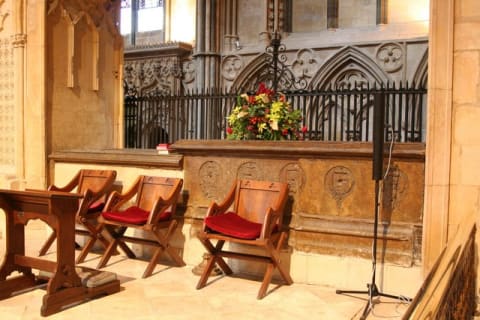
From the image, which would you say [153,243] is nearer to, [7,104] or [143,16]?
[7,104]

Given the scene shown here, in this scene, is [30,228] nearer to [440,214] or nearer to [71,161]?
[71,161]

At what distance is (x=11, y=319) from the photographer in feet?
10.2

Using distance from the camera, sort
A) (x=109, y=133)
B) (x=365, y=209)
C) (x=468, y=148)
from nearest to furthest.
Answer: (x=468, y=148), (x=365, y=209), (x=109, y=133)

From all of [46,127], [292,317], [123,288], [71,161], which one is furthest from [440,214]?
[46,127]

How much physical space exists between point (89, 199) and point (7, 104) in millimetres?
2167

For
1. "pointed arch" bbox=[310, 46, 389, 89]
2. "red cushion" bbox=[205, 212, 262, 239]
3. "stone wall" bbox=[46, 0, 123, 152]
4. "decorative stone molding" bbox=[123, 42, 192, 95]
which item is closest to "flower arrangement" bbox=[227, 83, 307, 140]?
"red cushion" bbox=[205, 212, 262, 239]

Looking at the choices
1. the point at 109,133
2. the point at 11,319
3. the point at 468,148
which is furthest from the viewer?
the point at 109,133

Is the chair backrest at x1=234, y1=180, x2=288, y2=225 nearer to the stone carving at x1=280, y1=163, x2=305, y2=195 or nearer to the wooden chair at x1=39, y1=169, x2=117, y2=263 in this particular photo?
the stone carving at x1=280, y1=163, x2=305, y2=195

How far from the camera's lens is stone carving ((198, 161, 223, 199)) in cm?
448

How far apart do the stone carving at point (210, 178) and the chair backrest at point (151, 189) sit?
9.5 inches

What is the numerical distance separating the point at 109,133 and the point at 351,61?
15.8 feet

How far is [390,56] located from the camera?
29.5 ft

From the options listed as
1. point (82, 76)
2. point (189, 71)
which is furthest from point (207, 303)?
point (189, 71)

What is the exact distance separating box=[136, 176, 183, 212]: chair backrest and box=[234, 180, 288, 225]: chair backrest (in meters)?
0.62
